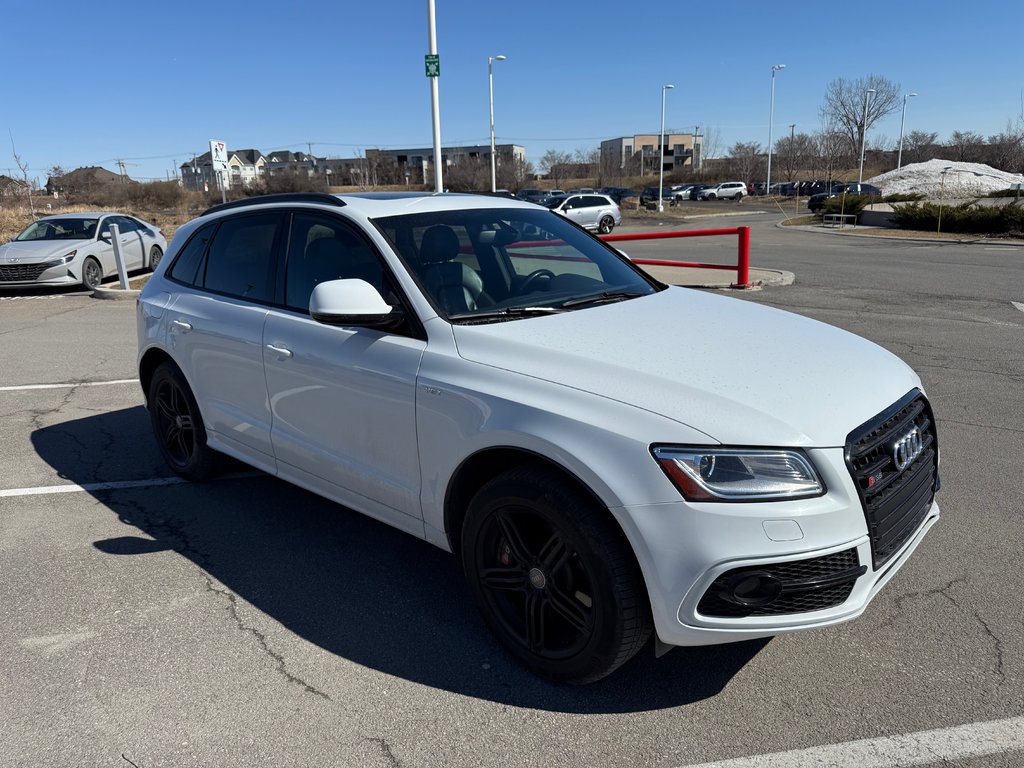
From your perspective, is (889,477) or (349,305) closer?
(889,477)

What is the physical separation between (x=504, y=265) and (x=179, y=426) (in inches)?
99.2

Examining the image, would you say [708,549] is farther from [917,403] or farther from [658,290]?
[658,290]

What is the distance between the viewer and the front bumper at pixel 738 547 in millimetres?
2508

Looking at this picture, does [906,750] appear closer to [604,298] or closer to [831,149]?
[604,298]

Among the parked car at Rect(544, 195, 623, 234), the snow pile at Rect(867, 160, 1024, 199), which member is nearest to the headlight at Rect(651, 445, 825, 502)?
the parked car at Rect(544, 195, 623, 234)

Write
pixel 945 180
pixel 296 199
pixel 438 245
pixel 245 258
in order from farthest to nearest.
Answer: pixel 945 180, pixel 245 258, pixel 296 199, pixel 438 245

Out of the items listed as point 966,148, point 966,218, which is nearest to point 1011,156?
point 966,148

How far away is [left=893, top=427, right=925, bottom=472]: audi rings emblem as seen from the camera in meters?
2.87

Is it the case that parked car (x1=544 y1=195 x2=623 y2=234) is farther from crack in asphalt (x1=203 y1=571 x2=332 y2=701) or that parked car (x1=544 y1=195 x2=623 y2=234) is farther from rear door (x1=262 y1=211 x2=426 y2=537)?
crack in asphalt (x1=203 y1=571 x2=332 y2=701)

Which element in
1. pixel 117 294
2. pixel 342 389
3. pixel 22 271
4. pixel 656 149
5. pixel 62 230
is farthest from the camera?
pixel 656 149

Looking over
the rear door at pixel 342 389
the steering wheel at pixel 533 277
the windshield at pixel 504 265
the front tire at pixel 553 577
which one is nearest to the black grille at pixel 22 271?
the rear door at pixel 342 389

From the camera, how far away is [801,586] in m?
2.58

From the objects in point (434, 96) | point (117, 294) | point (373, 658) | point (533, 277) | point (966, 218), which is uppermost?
point (434, 96)

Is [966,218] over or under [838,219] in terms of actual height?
over
